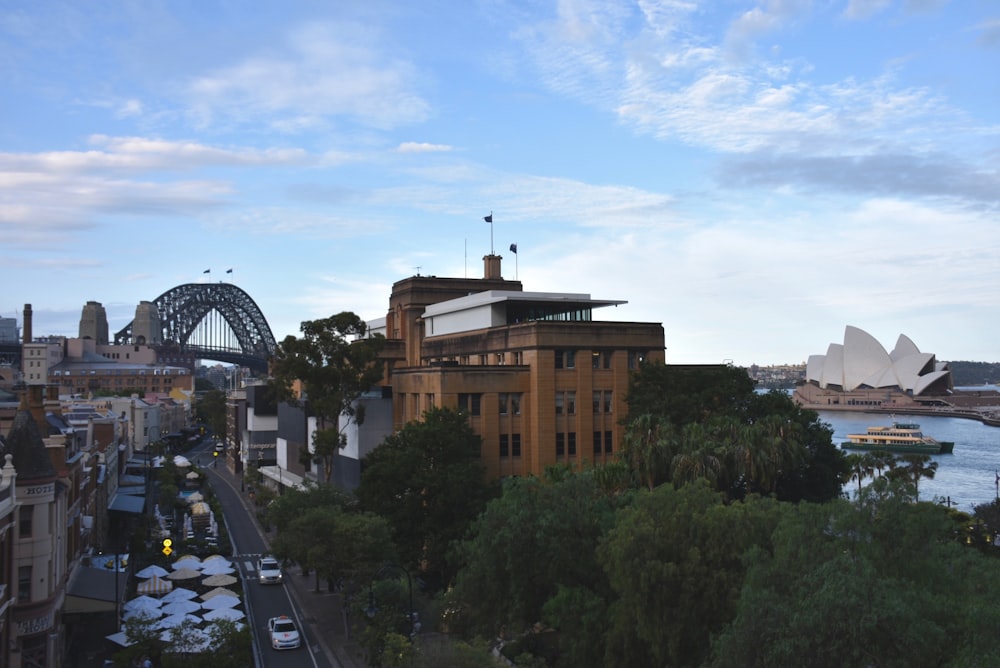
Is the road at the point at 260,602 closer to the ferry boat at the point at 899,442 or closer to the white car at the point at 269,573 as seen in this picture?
the white car at the point at 269,573

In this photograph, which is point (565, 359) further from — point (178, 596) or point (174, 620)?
point (174, 620)

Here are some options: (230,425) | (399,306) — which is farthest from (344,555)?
(230,425)

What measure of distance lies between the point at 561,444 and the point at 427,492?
1270cm

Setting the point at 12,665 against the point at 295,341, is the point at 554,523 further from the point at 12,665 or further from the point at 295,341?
the point at 295,341

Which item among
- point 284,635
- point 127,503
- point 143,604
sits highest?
point 127,503

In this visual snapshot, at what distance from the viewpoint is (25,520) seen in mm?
36750

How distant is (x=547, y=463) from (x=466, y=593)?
78.2 feet

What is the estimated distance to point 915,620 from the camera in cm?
2077

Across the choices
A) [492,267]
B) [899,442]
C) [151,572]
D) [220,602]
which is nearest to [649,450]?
[220,602]

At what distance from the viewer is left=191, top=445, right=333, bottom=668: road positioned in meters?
42.4

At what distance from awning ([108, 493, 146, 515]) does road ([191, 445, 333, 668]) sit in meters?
7.99

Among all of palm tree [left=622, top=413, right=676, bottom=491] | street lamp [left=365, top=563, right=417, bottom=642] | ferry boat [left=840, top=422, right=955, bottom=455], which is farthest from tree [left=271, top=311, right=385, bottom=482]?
ferry boat [left=840, top=422, right=955, bottom=455]

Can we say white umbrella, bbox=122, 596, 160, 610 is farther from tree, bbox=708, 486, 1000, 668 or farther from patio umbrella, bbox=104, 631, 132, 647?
tree, bbox=708, 486, 1000, 668

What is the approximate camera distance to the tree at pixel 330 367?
6600cm
